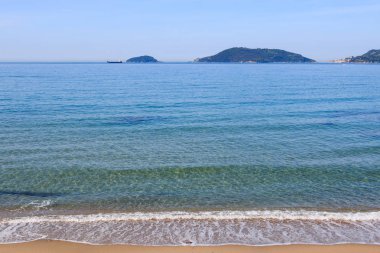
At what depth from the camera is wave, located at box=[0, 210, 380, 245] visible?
52.6 ft

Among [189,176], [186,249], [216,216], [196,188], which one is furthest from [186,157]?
[186,249]

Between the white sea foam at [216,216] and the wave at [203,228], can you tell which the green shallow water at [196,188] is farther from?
the wave at [203,228]

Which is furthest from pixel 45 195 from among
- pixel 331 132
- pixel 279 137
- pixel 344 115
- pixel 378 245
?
pixel 344 115

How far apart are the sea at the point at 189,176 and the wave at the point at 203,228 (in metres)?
0.05

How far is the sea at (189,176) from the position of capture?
1714cm

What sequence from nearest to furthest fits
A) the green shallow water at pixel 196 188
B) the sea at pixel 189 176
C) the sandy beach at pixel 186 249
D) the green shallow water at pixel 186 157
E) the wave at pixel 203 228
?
the sandy beach at pixel 186 249 < the wave at pixel 203 228 < the sea at pixel 189 176 < the green shallow water at pixel 196 188 < the green shallow water at pixel 186 157

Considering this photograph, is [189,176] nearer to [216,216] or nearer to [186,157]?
[186,157]

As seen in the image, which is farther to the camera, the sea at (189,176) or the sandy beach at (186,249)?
the sea at (189,176)

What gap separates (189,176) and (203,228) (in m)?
7.54

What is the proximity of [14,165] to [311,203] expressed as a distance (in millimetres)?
19066

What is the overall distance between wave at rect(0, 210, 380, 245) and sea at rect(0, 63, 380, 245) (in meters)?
0.05

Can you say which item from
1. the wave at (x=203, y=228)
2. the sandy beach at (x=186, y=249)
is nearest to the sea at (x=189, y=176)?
the wave at (x=203, y=228)

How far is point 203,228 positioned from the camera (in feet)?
56.5

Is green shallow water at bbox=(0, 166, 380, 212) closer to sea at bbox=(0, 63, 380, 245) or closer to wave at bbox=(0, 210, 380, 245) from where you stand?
sea at bbox=(0, 63, 380, 245)
